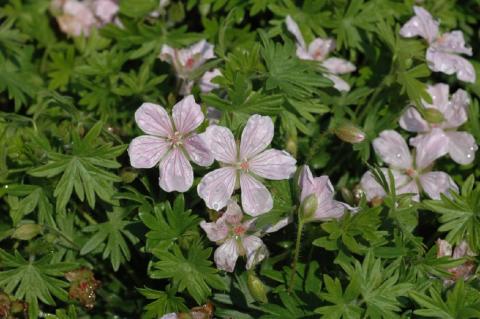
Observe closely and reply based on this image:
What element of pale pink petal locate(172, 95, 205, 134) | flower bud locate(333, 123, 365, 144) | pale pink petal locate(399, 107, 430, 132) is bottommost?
pale pink petal locate(399, 107, 430, 132)

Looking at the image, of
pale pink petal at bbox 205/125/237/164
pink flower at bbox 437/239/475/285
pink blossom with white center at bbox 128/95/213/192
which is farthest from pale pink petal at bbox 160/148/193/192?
pink flower at bbox 437/239/475/285

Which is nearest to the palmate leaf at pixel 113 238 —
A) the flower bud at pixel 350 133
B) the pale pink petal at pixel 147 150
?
the pale pink petal at pixel 147 150

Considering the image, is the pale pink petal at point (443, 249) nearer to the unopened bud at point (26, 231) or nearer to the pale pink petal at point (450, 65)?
the pale pink petal at point (450, 65)

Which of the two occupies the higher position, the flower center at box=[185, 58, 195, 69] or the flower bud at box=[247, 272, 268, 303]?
the flower center at box=[185, 58, 195, 69]

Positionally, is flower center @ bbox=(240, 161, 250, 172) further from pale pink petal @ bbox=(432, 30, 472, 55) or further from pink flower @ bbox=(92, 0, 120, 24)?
pink flower @ bbox=(92, 0, 120, 24)

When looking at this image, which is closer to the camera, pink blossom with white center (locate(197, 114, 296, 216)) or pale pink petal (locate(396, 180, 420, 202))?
pink blossom with white center (locate(197, 114, 296, 216))

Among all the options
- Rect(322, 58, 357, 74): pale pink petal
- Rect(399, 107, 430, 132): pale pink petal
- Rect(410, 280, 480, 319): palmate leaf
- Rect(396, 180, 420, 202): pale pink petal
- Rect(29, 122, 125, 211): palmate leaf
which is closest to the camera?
Rect(410, 280, 480, 319): palmate leaf
